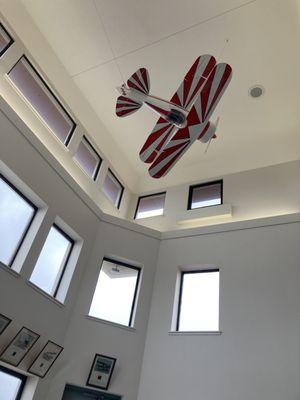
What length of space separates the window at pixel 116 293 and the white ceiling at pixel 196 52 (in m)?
2.75

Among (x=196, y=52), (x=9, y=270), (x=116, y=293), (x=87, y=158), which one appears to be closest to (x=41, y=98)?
(x=87, y=158)

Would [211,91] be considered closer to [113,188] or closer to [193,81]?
[193,81]

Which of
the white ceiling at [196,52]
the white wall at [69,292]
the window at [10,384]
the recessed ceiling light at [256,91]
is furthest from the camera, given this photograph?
the recessed ceiling light at [256,91]

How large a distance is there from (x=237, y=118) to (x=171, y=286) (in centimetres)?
327

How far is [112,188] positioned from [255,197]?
2.90 m

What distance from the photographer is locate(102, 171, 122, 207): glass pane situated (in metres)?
7.01

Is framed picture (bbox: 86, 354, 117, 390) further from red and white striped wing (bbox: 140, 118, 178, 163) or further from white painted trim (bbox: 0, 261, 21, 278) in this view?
red and white striped wing (bbox: 140, 118, 178, 163)

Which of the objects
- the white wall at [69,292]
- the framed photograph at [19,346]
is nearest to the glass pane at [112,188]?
the white wall at [69,292]

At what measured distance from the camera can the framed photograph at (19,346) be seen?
3951 mm

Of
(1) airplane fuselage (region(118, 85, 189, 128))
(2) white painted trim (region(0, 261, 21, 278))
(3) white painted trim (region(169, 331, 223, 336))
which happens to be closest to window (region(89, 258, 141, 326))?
(3) white painted trim (region(169, 331, 223, 336))

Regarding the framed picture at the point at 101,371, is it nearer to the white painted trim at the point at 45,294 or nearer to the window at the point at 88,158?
the white painted trim at the point at 45,294

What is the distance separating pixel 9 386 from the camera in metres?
4.11

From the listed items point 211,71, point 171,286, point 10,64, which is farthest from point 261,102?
point 10,64

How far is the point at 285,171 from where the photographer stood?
6211 mm
